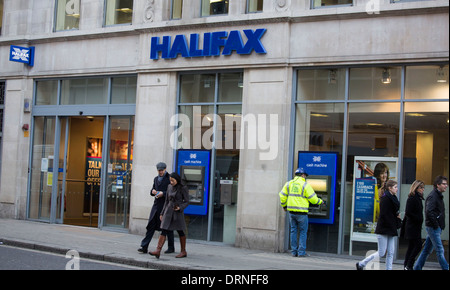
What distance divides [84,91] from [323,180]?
7.98 meters

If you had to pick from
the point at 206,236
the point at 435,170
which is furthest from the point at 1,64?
the point at 435,170

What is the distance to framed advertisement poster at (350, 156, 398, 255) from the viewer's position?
45.3 feet

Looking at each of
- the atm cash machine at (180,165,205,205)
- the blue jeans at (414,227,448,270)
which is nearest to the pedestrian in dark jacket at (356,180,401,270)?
the blue jeans at (414,227,448,270)

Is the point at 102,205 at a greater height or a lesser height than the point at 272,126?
lesser

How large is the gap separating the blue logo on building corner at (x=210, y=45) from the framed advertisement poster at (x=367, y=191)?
365cm

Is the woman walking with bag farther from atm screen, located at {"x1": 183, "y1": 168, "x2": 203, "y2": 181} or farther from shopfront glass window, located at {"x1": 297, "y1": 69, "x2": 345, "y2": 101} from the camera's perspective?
shopfront glass window, located at {"x1": 297, "y1": 69, "x2": 345, "y2": 101}

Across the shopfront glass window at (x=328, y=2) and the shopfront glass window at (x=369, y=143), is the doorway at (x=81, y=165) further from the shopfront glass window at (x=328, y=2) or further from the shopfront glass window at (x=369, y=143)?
the shopfront glass window at (x=369, y=143)

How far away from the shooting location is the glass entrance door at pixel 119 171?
17.4 metres

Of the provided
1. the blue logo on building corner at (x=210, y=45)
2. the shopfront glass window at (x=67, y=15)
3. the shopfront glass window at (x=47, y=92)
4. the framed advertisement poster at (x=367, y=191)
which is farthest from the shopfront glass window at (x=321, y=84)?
the shopfront glass window at (x=47, y=92)

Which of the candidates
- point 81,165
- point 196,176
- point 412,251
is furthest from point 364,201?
point 81,165

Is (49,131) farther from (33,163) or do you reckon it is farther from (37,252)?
(37,252)

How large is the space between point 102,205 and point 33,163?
3.13 m

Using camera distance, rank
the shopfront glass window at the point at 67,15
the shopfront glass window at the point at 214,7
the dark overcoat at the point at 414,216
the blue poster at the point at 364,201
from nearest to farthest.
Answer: the dark overcoat at the point at 414,216 → the blue poster at the point at 364,201 → the shopfront glass window at the point at 214,7 → the shopfront glass window at the point at 67,15

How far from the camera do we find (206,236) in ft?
52.0
